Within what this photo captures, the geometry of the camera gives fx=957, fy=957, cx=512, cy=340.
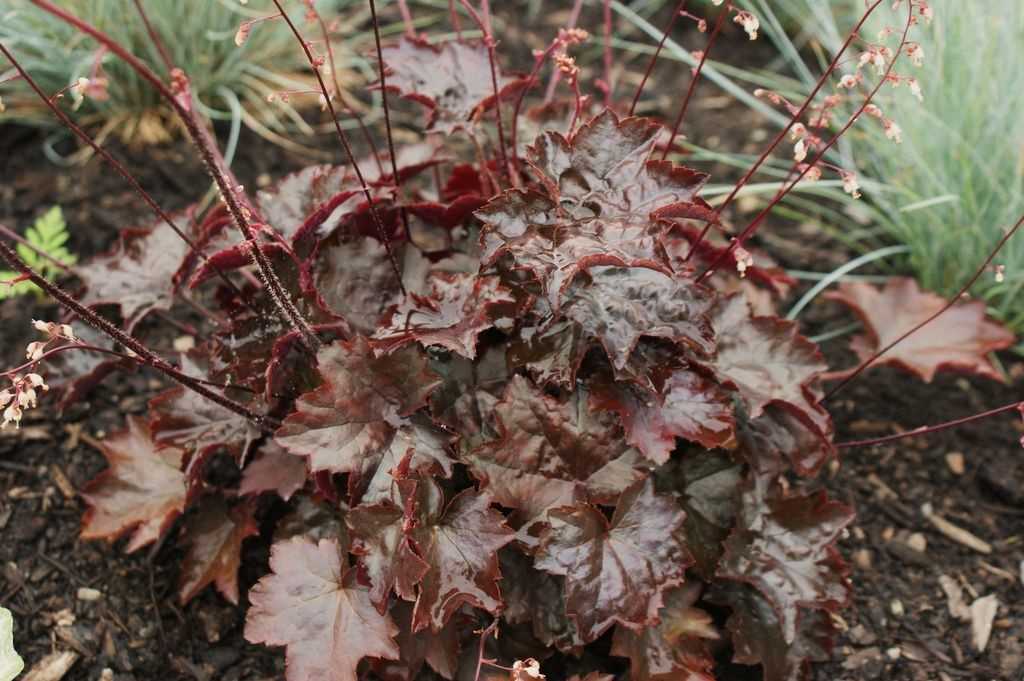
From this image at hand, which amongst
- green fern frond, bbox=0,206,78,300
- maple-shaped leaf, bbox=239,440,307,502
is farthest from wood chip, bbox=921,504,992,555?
green fern frond, bbox=0,206,78,300

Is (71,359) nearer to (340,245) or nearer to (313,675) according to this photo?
(340,245)

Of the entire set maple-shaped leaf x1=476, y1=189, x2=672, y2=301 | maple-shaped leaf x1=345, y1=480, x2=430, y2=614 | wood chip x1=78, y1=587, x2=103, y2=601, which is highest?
maple-shaped leaf x1=476, y1=189, x2=672, y2=301

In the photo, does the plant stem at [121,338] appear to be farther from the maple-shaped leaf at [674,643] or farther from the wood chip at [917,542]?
the wood chip at [917,542]

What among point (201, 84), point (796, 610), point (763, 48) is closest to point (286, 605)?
point (796, 610)

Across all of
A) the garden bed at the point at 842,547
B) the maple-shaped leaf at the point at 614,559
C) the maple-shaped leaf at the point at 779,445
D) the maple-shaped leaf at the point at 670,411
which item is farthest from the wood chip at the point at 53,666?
the maple-shaped leaf at the point at 779,445

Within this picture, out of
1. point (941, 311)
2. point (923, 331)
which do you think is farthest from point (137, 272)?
point (923, 331)

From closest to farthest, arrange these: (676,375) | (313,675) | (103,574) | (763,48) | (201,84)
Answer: (313,675) < (676,375) < (103,574) < (201,84) < (763,48)

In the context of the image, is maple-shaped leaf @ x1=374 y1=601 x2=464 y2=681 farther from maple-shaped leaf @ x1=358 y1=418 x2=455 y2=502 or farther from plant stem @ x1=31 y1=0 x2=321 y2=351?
plant stem @ x1=31 y1=0 x2=321 y2=351
